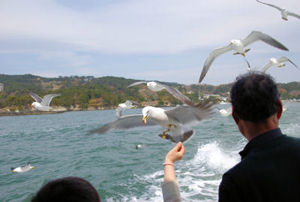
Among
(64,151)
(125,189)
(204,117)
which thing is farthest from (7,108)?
(204,117)

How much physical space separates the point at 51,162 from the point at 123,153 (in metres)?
3.29

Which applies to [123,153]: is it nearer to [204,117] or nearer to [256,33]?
[256,33]

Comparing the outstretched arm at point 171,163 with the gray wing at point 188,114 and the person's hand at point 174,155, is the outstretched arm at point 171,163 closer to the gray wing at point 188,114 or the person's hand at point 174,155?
the person's hand at point 174,155

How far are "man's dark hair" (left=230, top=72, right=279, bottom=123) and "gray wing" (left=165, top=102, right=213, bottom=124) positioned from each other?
1990mm

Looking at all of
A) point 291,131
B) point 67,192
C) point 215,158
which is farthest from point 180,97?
point 291,131

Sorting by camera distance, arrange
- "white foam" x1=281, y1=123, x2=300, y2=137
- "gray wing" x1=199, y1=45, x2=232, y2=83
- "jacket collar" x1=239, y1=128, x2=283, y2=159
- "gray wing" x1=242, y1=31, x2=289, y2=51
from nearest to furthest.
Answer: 1. "jacket collar" x1=239, y1=128, x2=283, y2=159
2. "gray wing" x1=242, y1=31, x2=289, y2=51
3. "gray wing" x1=199, y1=45, x2=232, y2=83
4. "white foam" x1=281, y1=123, x2=300, y2=137

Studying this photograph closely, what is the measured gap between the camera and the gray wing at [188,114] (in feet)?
11.3

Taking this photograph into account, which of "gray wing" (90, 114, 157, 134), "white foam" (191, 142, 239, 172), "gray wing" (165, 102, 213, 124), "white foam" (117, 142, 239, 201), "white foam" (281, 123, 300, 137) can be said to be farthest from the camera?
"white foam" (281, 123, 300, 137)

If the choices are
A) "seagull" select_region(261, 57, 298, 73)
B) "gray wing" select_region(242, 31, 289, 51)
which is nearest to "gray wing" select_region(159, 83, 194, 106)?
"gray wing" select_region(242, 31, 289, 51)

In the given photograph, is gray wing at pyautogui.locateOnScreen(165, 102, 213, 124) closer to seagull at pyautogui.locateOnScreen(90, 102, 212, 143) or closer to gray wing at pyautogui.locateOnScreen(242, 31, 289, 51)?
seagull at pyautogui.locateOnScreen(90, 102, 212, 143)

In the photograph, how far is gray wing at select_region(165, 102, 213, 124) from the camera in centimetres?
343

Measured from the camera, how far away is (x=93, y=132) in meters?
4.42

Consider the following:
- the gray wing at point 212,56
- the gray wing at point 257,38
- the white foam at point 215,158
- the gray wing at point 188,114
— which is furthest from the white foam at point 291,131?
the gray wing at point 188,114

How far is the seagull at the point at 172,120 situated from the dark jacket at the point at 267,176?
78.6 inches
